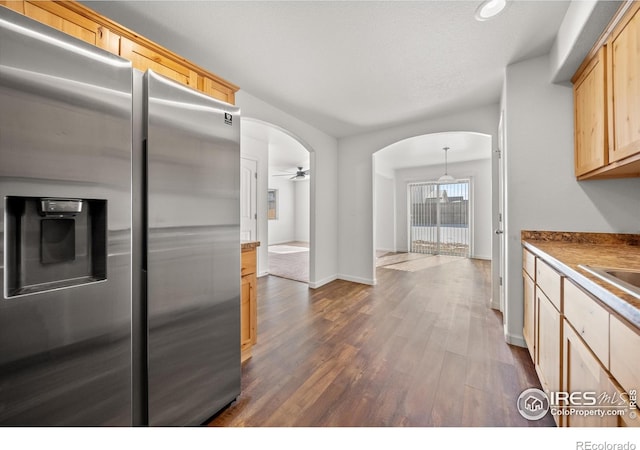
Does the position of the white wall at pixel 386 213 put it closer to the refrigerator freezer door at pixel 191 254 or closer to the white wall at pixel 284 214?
the white wall at pixel 284 214

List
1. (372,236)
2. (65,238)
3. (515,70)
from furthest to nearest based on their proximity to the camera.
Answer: (372,236)
(515,70)
(65,238)

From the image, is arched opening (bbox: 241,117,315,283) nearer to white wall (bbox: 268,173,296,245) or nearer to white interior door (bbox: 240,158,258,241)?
white interior door (bbox: 240,158,258,241)

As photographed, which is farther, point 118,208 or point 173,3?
point 173,3

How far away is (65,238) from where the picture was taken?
945 millimetres

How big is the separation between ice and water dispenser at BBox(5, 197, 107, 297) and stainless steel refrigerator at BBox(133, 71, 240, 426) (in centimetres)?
14

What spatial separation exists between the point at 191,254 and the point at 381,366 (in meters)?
1.58

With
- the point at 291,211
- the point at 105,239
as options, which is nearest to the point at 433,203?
the point at 291,211

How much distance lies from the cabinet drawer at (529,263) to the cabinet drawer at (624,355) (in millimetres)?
1116

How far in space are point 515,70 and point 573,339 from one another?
7.33ft

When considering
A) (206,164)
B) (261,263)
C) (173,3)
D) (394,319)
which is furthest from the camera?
(261,263)

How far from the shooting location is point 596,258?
1281 millimetres

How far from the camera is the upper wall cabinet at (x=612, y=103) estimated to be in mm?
1231
